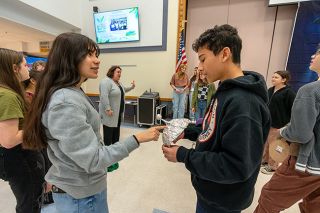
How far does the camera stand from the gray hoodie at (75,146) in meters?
0.72

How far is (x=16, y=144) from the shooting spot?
41.9 inches

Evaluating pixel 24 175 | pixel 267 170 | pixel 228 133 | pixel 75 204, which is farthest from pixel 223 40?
pixel 267 170

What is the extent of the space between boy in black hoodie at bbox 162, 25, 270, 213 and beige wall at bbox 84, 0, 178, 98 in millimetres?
3805

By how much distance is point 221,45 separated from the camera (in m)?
0.80

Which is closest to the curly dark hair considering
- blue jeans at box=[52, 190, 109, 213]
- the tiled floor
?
blue jeans at box=[52, 190, 109, 213]

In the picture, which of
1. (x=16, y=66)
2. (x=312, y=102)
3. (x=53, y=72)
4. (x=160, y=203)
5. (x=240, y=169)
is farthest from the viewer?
(x=160, y=203)

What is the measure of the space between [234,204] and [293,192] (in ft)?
2.52

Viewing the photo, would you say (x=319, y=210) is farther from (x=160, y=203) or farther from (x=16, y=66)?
(x=16, y=66)

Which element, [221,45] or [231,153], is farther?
[221,45]

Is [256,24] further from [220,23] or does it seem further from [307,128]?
[307,128]

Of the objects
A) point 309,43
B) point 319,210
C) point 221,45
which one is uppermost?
point 309,43

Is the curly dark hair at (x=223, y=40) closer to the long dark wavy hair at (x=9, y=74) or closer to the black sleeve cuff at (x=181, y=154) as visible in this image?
the black sleeve cuff at (x=181, y=154)

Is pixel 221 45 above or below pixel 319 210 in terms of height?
above

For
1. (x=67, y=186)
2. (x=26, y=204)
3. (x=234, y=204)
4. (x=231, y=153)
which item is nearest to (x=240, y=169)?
(x=231, y=153)
